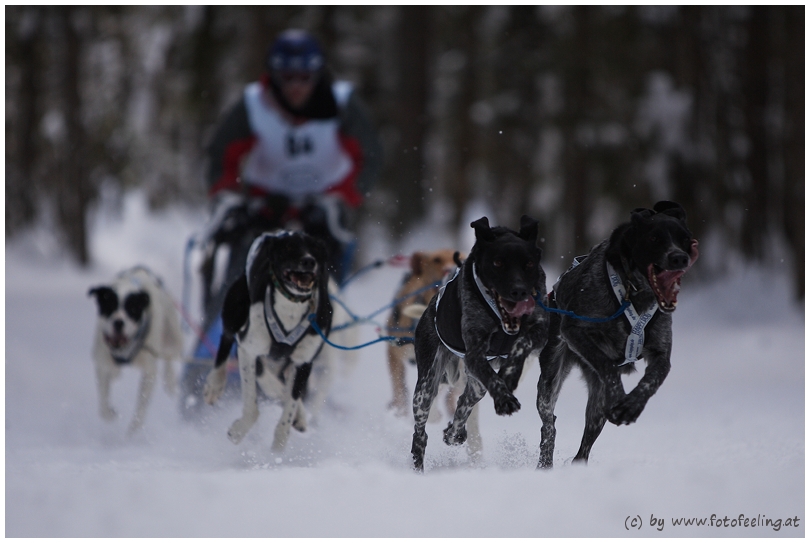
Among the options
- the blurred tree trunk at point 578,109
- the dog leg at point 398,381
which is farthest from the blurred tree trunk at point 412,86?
the dog leg at point 398,381

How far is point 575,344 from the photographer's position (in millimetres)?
3146

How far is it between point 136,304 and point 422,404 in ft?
9.90

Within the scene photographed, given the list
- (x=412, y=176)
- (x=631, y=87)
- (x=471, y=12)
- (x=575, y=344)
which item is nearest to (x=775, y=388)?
(x=575, y=344)

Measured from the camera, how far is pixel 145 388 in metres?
5.83

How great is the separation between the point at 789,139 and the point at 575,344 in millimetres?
7689

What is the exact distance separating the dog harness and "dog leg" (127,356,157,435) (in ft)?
9.70

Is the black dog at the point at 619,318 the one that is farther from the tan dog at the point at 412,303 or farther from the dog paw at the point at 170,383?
the dog paw at the point at 170,383

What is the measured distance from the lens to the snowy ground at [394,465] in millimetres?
2770

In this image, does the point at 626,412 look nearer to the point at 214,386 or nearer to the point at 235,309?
the point at 235,309

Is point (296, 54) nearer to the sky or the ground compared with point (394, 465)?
nearer to the sky

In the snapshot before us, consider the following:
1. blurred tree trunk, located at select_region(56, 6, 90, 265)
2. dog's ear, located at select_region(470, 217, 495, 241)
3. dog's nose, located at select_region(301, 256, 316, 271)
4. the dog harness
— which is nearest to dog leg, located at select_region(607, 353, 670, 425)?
the dog harness

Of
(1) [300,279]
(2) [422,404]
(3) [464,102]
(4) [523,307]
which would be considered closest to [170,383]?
(1) [300,279]

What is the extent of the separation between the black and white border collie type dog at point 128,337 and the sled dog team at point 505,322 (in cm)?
161

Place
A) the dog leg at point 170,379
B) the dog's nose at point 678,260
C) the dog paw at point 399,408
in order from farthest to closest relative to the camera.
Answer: the dog leg at point 170,379, the dog paw at point 399,408, the dog's nose at point 678,260
